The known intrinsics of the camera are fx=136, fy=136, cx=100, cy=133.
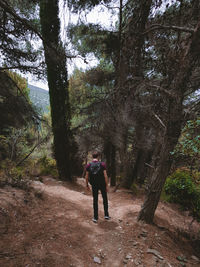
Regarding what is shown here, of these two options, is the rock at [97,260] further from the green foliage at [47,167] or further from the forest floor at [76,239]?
the green foliage at [47,167]

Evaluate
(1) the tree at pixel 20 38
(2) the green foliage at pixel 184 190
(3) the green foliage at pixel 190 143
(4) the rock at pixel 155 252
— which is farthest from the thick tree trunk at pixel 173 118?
(1) the tree at pixel 20 38

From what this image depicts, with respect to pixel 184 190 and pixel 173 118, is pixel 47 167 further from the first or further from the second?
pixel 173 118

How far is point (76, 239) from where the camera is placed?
2785 millimetres

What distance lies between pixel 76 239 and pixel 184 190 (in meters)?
4.07

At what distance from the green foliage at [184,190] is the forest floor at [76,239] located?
116cm

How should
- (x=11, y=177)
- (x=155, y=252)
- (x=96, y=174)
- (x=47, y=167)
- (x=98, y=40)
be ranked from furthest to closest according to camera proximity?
(x=47, y=167), (x=98, y=40), (x=11, y=177), (x=96, y=174), (x=155, y=252)

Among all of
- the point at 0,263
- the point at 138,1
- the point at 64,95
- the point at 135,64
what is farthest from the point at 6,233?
the point at 64,95

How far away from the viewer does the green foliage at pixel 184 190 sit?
4.47 metres

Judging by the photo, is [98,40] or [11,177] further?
[98,40]

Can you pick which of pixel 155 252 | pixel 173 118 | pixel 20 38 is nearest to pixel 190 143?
pixel 173 118

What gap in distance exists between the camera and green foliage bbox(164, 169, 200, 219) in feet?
14.7

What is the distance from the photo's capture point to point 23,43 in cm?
377

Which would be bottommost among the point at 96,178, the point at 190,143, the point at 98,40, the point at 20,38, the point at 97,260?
the point at 97,260

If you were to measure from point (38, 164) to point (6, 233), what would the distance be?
25.6ft
